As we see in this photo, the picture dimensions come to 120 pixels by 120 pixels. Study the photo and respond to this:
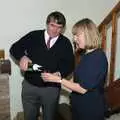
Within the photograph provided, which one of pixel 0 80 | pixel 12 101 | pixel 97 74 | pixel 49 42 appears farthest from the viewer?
pixel 12 101

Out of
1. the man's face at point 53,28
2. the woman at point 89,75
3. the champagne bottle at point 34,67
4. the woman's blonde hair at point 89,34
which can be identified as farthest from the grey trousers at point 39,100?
the woman's blonde hair at point 89,34

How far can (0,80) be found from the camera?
298 centimetres

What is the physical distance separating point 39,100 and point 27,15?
0.89 m

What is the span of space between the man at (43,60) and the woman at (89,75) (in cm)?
61

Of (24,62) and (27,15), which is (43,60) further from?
(27,15)

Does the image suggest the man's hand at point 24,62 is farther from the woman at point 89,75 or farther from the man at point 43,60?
the woman at point 89,75

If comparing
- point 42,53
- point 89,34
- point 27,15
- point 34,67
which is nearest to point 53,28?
point 42,53

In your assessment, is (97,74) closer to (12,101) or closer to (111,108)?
(111,108)

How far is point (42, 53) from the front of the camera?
108 inches

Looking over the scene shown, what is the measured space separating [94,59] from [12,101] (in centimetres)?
155

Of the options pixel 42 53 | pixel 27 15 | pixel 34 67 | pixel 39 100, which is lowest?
pixel 39 100

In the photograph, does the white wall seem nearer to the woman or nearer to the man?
the man

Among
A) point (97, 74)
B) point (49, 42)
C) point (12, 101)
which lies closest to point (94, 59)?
point (97, 74)

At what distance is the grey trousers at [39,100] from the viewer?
9.13 feet
